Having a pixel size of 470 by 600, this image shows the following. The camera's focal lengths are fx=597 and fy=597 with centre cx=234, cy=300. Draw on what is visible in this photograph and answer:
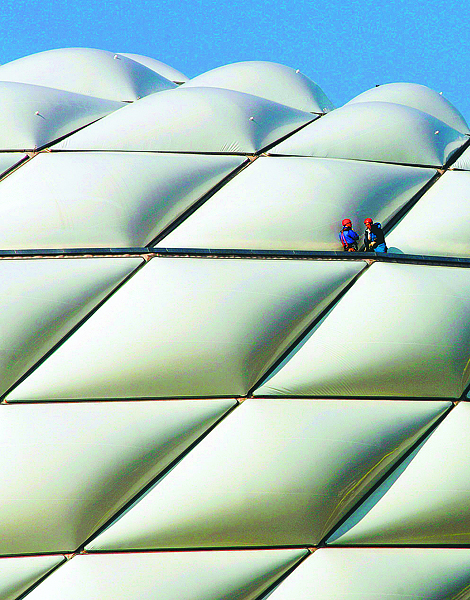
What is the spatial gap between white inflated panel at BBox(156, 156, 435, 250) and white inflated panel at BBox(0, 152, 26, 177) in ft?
Answer: 8.36

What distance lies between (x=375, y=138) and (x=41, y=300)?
5.73 meters

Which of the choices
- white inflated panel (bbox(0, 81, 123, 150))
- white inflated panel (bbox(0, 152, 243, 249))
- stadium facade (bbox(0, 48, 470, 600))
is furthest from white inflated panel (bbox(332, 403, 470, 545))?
white inflated panel (bbox(0, 81, 123, 150))

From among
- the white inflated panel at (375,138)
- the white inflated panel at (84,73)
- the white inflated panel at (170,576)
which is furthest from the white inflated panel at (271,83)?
the white inflated panel at (170,576)

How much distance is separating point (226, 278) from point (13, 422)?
118 inches

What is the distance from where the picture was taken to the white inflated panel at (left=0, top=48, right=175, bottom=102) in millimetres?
12148

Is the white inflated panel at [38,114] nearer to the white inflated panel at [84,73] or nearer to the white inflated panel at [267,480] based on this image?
the white inflated panel at [84,73]

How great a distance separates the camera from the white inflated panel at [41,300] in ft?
23.0

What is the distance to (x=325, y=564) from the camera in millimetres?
6852

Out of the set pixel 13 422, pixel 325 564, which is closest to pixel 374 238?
pixel 325 564

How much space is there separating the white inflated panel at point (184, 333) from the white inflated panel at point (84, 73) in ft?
20.8

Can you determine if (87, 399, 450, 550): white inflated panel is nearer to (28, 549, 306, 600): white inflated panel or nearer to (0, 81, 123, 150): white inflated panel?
(28, 549, 306, 600): white inflated panel

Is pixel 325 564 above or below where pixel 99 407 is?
below

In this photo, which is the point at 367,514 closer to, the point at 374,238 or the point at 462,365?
the point at 462,365

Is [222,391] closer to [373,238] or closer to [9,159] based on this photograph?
[373,238]
